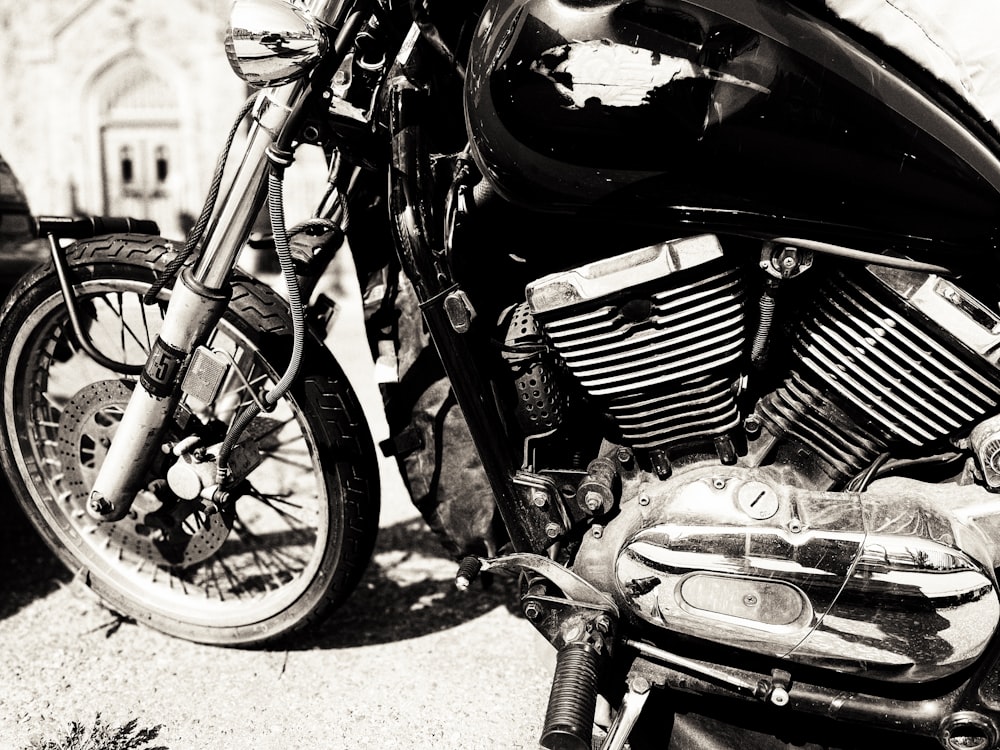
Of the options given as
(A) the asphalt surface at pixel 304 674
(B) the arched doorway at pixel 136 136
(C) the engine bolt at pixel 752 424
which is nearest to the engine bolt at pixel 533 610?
(A) the asphalt surface at pixel 304 674

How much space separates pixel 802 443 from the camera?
177cm

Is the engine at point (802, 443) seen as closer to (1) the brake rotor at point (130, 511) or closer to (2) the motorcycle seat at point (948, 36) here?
(2) the motorcycle seat at point (948, 36)

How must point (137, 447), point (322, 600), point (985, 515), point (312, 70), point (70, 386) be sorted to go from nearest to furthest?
→ point (985, 515) < point (312, 70) < point (137, 447) < point (322, 600) < point (70, 386)

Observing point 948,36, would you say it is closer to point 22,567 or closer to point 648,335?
point 648,335

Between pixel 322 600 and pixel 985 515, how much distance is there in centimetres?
152

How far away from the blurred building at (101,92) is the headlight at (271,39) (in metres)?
14.5

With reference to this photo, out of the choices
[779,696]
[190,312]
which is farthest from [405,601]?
[779,696]

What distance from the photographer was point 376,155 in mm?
1970

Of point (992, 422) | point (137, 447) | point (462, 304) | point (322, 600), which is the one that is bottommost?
point (322, 600)

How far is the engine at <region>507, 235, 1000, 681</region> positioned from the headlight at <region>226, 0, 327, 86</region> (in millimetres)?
615

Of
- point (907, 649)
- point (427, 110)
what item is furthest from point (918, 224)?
point (427, 110)

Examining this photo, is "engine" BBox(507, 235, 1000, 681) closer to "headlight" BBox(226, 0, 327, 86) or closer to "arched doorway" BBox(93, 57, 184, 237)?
"headlight" BBox(226, 0, 327, 86)

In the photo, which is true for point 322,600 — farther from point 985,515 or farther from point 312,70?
point 985,515

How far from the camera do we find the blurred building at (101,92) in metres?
15.4
